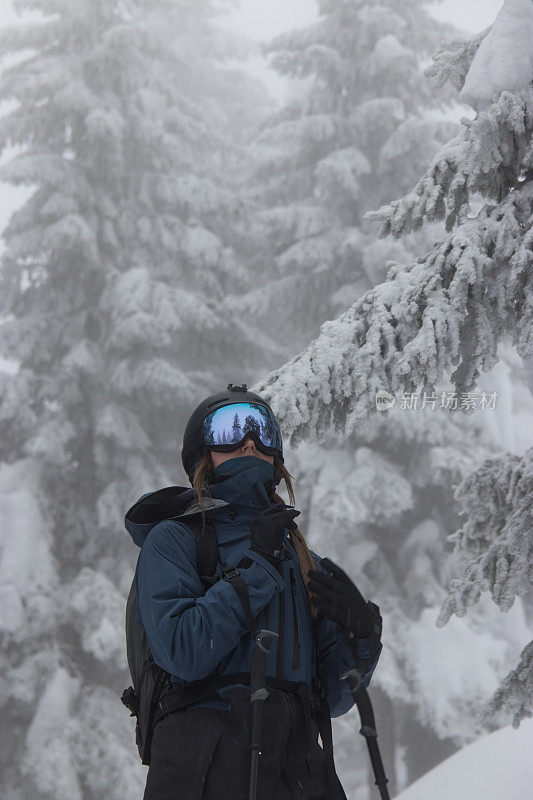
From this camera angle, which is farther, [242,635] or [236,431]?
[236,431]

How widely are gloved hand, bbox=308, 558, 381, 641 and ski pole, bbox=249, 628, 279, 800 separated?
0.26 m

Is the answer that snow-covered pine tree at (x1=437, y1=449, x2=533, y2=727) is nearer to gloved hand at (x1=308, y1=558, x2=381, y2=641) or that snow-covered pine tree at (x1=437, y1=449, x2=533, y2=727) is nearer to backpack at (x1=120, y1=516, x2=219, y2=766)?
gloved hand at (x1=308, y1=558, x2=381, y2=641)

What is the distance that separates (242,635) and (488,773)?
590cm

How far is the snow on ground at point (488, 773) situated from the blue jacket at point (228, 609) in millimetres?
4503

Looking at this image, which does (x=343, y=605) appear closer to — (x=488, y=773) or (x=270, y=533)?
(x=270, y=533)

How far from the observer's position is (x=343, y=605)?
8.71 feet

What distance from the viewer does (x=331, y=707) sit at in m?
2.96

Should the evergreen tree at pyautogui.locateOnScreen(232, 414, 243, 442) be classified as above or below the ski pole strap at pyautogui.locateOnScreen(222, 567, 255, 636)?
above

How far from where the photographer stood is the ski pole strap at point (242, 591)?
2.36 m

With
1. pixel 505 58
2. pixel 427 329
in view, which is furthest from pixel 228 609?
pixel 505 58

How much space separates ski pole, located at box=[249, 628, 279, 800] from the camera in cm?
224

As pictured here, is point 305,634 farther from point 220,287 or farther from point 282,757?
point 220,287

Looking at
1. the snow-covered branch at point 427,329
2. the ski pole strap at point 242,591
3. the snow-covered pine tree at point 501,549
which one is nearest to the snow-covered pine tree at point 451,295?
the snow-covered branch at point 427,329

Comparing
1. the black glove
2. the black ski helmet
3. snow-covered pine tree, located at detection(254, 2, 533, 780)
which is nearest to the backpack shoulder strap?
the black glove
